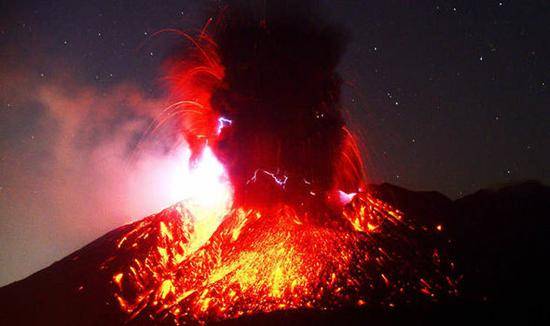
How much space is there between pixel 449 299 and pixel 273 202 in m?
7.44

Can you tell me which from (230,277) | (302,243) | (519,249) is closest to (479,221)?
(519,249)

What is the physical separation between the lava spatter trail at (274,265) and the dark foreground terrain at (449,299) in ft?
1.38

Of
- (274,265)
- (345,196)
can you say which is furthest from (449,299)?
(345,196)

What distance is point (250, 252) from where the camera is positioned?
17.3 meters

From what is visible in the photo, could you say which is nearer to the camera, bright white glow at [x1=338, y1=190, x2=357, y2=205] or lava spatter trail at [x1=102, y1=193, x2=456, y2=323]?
lava spatter trail at [x1=102, y1=193, x2=456, y2=323]

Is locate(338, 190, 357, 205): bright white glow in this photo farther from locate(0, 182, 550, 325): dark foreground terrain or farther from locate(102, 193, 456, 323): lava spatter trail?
locate(0, 182, 550, 325): dark foreground terrain

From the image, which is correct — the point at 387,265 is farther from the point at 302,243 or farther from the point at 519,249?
the point at 519,249

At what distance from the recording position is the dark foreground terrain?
15008 millimetres

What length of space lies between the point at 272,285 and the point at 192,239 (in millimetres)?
5410

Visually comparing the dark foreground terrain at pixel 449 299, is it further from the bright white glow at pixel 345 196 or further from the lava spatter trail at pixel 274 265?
the bright white glow at pixel 345 196

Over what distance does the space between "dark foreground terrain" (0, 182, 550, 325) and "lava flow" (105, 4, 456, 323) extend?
2.65 ft

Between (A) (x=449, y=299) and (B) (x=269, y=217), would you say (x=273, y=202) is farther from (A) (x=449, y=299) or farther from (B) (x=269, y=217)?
(A) (x=449, y=299)

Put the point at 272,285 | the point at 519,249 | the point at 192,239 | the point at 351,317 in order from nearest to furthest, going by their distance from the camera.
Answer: the point at 351,317, the point at 272,285, the point at 192,239, the point at 519,249

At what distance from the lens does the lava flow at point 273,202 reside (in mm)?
16828
